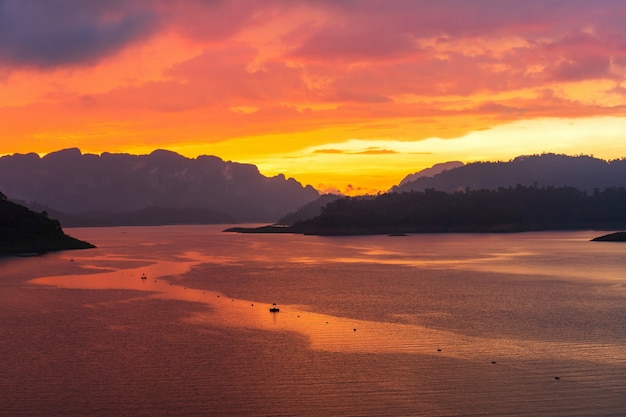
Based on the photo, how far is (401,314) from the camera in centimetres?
4122

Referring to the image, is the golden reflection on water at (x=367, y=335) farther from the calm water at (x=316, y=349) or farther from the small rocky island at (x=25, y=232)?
the small rocky island at (x=25, y=232)

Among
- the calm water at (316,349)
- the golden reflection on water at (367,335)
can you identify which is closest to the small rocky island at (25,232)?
the calm water at (316,349)

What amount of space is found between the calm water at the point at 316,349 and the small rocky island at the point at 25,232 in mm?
60506

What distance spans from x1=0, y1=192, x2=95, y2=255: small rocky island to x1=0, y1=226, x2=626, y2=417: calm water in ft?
199

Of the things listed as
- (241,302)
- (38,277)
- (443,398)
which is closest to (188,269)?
(38,277)

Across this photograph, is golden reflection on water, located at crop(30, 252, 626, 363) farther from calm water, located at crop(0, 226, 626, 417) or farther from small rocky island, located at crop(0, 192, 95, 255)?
small rocky island, located at crop(0, 192, 95, 255)

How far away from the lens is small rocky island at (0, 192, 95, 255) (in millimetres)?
115875

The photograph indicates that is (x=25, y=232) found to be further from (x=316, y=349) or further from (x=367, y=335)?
(x=316, y=349)

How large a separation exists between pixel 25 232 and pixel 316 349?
344ft

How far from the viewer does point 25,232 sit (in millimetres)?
120500

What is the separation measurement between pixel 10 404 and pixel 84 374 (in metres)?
4.05

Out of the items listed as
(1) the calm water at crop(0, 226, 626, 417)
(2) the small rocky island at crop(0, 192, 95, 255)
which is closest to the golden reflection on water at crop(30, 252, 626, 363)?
(1) the calm water at crop(0, 226, 626, 417)

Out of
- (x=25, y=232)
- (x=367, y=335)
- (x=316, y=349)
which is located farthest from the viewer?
(x=25, y=232)

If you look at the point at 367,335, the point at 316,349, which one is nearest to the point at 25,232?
the point at 367,335
